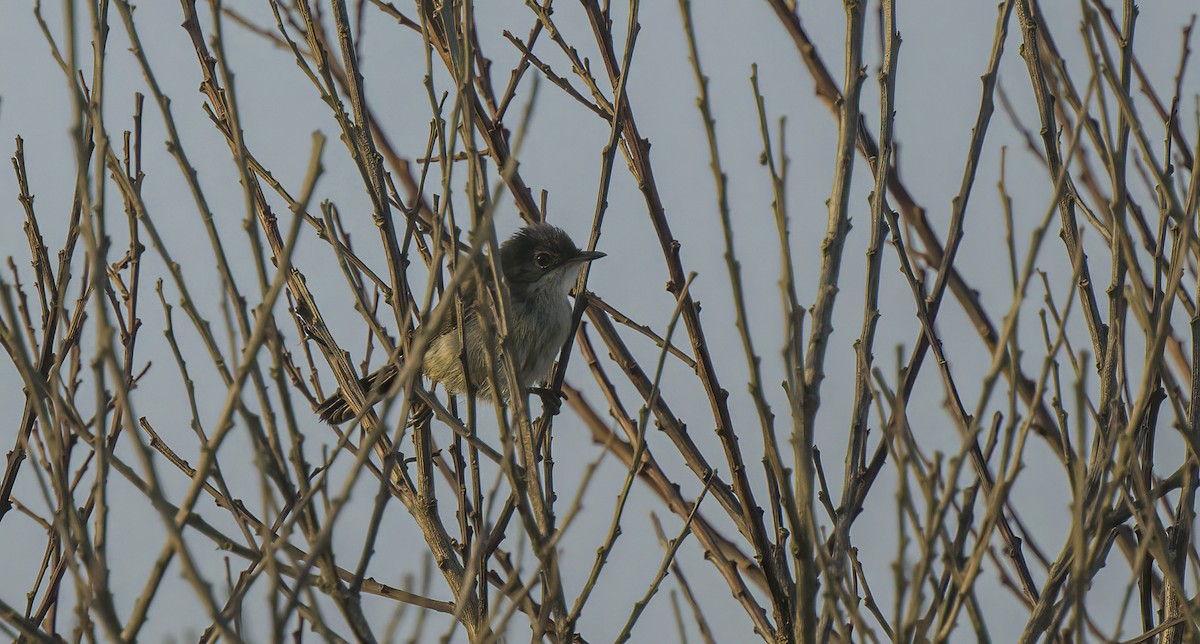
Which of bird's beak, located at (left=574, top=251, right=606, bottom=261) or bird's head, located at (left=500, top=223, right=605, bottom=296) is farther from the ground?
bird's head, located at (left=500, top=223, right=605, bottom=296)

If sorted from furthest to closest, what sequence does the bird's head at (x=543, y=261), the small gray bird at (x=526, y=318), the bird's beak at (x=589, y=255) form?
1. the bird's head at (x=543, y=261)
2. the small gray bird at (x=526, y=318)
3. the bird's beak at (x=589, y=255)

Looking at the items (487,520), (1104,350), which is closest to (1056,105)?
(1104,350)

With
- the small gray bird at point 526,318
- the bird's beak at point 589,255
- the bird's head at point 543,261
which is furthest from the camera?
the bird's head at point 543,261

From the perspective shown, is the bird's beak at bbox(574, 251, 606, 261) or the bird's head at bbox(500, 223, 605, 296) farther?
the bird's head at bbox(500, 223, 605, 296)

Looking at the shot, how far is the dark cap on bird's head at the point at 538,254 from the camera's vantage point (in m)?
5.99

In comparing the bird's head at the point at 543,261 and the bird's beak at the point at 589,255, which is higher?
the bird's head at the point at 543,261

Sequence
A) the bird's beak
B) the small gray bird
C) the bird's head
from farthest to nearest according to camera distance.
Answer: the bird's head, the small gray bird, the bird's beak

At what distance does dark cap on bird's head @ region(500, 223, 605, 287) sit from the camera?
5988mm

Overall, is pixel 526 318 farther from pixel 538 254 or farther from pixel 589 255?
pixel 589 255

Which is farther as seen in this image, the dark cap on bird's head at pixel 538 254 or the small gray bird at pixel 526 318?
the dark cap on bird's head at pixel 538 254

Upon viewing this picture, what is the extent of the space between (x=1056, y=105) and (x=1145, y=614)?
7.04 feet

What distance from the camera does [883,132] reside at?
10.4 ft

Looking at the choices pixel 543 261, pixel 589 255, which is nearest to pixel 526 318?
pixel 543 261

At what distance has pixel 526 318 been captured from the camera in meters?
5.84
